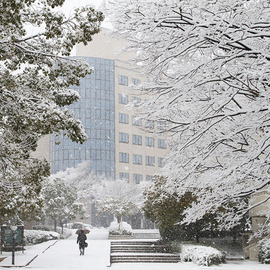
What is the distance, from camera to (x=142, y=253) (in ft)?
79.9

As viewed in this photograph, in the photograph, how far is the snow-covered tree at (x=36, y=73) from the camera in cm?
849

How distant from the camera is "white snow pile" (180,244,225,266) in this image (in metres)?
19.3

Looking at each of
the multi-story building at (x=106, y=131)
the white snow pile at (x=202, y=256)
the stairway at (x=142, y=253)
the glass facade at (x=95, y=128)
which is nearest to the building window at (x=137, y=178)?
the multi-story building at (x=106, y=131)

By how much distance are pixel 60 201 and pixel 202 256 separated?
927 inches

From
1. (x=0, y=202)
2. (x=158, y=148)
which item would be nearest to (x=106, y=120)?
(x=158, y=148)

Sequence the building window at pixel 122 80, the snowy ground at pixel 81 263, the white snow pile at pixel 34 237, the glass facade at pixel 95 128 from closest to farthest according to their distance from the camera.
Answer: the snowy ground at pixel 81 263 < the white snow pile at pixel 34 237 < the glass facade at pixel 95 128 < the building window at pixel 122 80

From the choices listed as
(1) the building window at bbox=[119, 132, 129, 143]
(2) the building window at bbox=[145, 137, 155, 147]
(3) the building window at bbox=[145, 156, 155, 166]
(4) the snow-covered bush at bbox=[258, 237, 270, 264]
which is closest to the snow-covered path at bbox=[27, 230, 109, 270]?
(4) the snow-covered bush at bbox=[258, 237, 270, 264]

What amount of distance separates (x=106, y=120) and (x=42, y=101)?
68200 mm

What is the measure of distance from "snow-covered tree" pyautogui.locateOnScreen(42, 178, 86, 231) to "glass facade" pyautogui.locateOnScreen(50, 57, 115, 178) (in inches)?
1276

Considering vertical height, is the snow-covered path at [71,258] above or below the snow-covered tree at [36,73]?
below

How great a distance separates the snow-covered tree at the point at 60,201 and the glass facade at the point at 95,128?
1276 inches

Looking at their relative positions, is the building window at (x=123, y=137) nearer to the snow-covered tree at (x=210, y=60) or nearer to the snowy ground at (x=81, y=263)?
the snowy ground at (x=81, y=263)

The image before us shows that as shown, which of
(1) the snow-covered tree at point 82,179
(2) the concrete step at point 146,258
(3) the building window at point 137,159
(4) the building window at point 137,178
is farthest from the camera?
(3) the building window at point 137,159

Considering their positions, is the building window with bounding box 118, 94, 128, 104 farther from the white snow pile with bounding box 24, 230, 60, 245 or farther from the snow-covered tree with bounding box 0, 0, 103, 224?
the snow-covered tree with bounding box 0, 0, 103, 224
